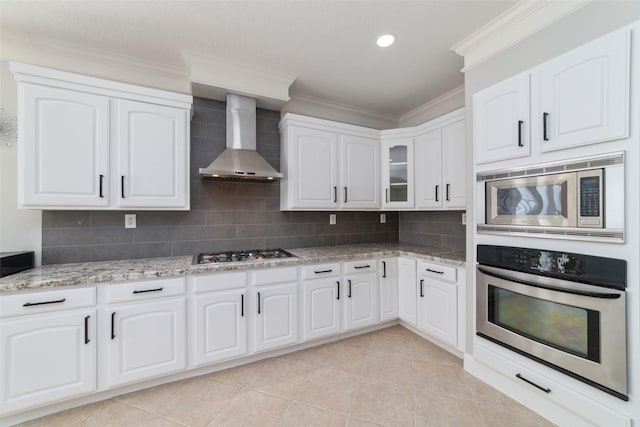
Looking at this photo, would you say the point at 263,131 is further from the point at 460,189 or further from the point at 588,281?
the point at 588,281

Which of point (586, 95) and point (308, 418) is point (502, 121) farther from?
point (308, 418)

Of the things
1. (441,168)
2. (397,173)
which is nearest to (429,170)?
(441,168)

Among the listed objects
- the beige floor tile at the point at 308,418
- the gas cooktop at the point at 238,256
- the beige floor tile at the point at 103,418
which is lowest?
the beige floor tile at the point at 103,418

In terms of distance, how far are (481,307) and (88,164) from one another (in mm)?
3188

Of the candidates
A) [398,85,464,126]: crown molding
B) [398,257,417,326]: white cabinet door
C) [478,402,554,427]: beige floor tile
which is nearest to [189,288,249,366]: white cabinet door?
[398,257,417,326]: white cabinet door

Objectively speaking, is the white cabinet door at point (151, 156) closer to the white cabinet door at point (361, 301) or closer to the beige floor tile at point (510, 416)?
the white cabinet door at point (361, 301)

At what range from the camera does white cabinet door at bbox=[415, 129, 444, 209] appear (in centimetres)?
272

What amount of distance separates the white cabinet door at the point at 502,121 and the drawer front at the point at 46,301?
2.99 meters

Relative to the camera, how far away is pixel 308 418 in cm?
167

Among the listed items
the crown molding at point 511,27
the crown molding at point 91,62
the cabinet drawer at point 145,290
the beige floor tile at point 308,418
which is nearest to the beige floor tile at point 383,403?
the beige floor tile at point 308,418

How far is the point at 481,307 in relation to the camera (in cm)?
200

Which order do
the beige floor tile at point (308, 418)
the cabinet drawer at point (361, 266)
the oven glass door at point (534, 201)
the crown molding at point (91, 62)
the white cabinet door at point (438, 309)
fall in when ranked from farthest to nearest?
the cabinet drawer at point (361, 266) → the white cabinet door at point (438, 309) → the crown molding at point (91, 62) → the beige floor tile at point (308, 418) → the oven glass door at point (534, 201)

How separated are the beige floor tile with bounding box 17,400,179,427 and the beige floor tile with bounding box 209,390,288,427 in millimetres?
307

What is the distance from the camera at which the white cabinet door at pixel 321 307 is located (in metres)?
2.46
